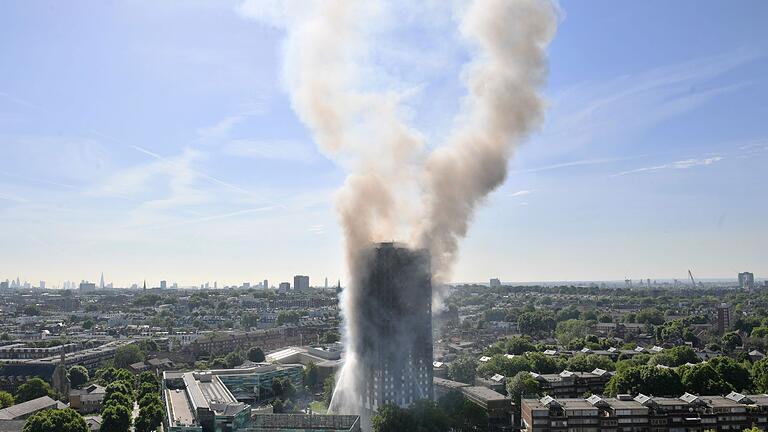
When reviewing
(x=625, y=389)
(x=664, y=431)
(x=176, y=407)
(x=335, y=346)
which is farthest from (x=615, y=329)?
(x=176, y=407)

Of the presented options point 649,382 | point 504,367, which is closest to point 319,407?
point 504,367

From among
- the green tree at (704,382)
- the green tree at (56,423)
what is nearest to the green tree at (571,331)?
the green tree at (704,382)

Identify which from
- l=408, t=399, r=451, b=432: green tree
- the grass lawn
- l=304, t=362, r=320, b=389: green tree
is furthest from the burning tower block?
l=304, t=362, r=320, b=389: green tree

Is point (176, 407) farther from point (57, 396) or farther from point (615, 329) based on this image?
point (615, 329)

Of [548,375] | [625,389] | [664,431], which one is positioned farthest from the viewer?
[548,375]

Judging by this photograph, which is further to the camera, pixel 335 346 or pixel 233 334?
pixel 233 334

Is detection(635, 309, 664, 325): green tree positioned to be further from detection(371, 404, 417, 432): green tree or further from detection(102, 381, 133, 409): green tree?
detection(102, 381, 133, 409): green tree
